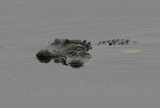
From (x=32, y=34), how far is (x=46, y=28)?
108 cm

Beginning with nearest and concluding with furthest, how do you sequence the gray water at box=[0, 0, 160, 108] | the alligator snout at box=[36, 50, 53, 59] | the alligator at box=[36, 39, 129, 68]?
1. the gray water at box=[0, 0, 160, 108]
2. the alligator at box=[36, 39, 129, 68]
3. the alligator snout at box=[36, 50, 53, 59]

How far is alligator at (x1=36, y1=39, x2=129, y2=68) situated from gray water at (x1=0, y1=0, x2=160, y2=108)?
27 centimetres

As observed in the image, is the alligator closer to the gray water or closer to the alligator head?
the alligator head

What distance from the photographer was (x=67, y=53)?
1778 centimetres

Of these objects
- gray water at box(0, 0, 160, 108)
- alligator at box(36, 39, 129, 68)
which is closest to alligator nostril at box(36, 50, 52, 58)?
alligator at box(36, 39, 129, 68)

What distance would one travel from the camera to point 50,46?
A: 18359 mm

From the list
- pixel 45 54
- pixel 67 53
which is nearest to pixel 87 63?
pixel 67 53

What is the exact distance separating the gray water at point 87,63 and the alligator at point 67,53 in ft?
0.88

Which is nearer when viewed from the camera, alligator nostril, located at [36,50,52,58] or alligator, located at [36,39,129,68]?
alligator, located at [36,39,129,68]

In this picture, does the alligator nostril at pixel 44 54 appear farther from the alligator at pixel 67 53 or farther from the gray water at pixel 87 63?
the gray water at pixel 87 63

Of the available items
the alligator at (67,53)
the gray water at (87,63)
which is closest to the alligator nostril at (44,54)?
the alligator at (67,53)

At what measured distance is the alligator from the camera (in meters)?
17.2

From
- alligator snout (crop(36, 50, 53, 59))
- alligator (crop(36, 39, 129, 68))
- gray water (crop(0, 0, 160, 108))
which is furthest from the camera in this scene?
alligator snout (crop(36, 50, 53, 59))

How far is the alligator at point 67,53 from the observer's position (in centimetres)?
1725
